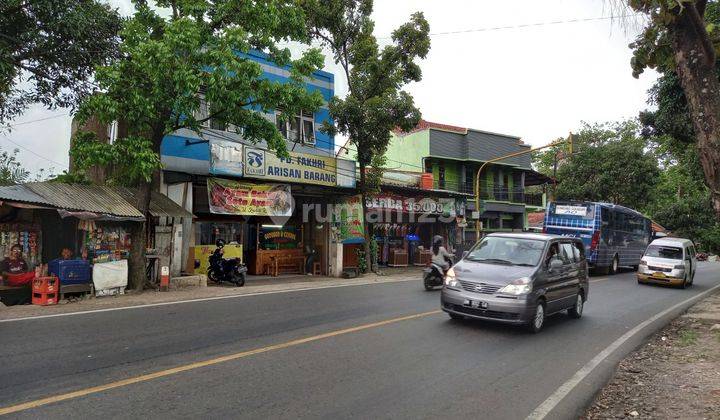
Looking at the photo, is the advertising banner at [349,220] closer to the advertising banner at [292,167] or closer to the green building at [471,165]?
the advertising banner at [292,167]

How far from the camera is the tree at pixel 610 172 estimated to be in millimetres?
33531

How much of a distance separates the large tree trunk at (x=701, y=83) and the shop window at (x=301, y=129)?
15589 mm

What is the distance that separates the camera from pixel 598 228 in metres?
20.8

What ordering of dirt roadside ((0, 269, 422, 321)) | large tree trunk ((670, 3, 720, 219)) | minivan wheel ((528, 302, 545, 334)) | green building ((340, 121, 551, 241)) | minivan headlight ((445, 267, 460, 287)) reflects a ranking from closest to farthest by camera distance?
large tree trunk ((670, 3, 720, 219)), minivan wheel ((528, 302, 545, 334)), minivan headlight ((445, 267, 460, 287)), dirt roadside ((0, 269, 422, 321)), green building ((340, 121, 551, 241))

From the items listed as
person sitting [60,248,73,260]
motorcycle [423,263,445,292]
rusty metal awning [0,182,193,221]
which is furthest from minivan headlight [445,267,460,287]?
person sitting [60,248,73,260]

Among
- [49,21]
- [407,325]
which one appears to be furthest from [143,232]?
[407,325]

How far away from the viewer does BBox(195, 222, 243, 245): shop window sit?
705 inches

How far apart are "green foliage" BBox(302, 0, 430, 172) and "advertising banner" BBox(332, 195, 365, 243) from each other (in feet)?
6.61

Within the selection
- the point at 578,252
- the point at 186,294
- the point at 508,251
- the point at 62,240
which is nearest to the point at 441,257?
the point at 578,252

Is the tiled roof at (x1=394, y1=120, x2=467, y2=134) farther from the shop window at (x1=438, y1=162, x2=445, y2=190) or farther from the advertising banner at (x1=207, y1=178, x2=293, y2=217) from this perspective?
the advertising banner at (x1=207, y1=178, x2=293, y2=217)

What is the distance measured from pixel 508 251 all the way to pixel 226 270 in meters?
9.69

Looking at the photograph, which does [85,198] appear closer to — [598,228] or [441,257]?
[441,257]

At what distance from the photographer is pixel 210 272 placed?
51.4 feet

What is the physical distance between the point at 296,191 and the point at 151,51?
8.98 metres
